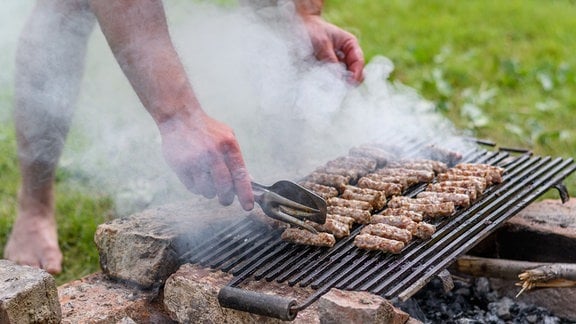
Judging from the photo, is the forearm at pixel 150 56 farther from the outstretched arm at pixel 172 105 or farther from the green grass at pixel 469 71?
the green grass at pixel 469 71

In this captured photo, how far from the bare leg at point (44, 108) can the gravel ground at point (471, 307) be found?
6.42 feet

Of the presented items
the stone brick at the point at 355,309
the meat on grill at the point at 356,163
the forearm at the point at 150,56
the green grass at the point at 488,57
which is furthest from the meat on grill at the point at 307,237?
the green grass at the point at 488,57

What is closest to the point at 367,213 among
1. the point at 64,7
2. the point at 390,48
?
the point at 64,7

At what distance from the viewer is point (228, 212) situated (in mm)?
3455

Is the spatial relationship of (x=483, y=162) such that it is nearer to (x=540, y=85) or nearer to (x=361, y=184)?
(x=361, y=184)

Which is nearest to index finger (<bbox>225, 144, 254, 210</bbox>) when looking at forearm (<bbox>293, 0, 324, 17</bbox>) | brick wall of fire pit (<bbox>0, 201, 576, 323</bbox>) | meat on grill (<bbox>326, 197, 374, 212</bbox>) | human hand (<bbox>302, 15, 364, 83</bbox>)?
brick wall of fire pit (<bbox>0, 201, 576, 323</bbox>)

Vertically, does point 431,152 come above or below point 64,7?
below

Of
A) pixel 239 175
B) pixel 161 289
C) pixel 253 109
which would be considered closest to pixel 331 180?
pixel 239 175

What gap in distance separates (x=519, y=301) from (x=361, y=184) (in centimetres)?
93

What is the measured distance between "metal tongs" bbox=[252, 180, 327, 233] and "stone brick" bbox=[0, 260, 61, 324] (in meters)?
0.83

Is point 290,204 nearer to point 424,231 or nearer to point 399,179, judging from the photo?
point 424,231

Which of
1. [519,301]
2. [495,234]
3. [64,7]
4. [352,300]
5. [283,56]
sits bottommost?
[519,301]

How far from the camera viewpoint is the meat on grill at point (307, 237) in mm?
3006

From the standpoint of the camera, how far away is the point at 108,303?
3.12 meters
